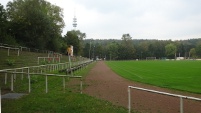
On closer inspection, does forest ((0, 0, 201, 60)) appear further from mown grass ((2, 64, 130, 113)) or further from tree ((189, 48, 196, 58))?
tree ((189, 48, 196, 58))

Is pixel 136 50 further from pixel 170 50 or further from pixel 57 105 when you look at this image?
pixel 57 105

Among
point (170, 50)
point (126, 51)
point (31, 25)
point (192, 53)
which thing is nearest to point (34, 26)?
point (31, 25)

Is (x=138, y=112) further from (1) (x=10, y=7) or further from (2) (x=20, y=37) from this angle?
(1) (x=10, y=7)

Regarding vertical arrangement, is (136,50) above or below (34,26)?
below

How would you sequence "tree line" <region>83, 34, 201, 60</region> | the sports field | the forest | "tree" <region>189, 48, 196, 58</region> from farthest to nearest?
"tree" <region>189, 48, 196, 58</region> → "tree line" <region>83, 34, 201, 60</region> → the forest → the sports field

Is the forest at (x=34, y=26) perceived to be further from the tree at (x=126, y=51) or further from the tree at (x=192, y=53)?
the tree at (x=192, y=53)

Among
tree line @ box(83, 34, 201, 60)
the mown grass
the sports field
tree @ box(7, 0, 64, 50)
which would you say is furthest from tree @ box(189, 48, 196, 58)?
the mown grass

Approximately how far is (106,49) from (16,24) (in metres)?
130

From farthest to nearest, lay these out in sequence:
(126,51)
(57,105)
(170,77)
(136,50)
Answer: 1. (136,50)
2. (126,51)
3. (170,77)
4. (57,105)

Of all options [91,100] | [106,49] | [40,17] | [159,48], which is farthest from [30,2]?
[159,48]

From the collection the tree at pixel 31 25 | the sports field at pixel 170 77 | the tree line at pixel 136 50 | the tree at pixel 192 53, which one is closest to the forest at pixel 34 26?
the tree at pixel 31 25

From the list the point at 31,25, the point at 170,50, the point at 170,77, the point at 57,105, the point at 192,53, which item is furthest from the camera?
the point at 192,53

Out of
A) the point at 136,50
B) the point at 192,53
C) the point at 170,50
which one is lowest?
the point at 192,53

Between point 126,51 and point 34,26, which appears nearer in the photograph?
point 34,26
